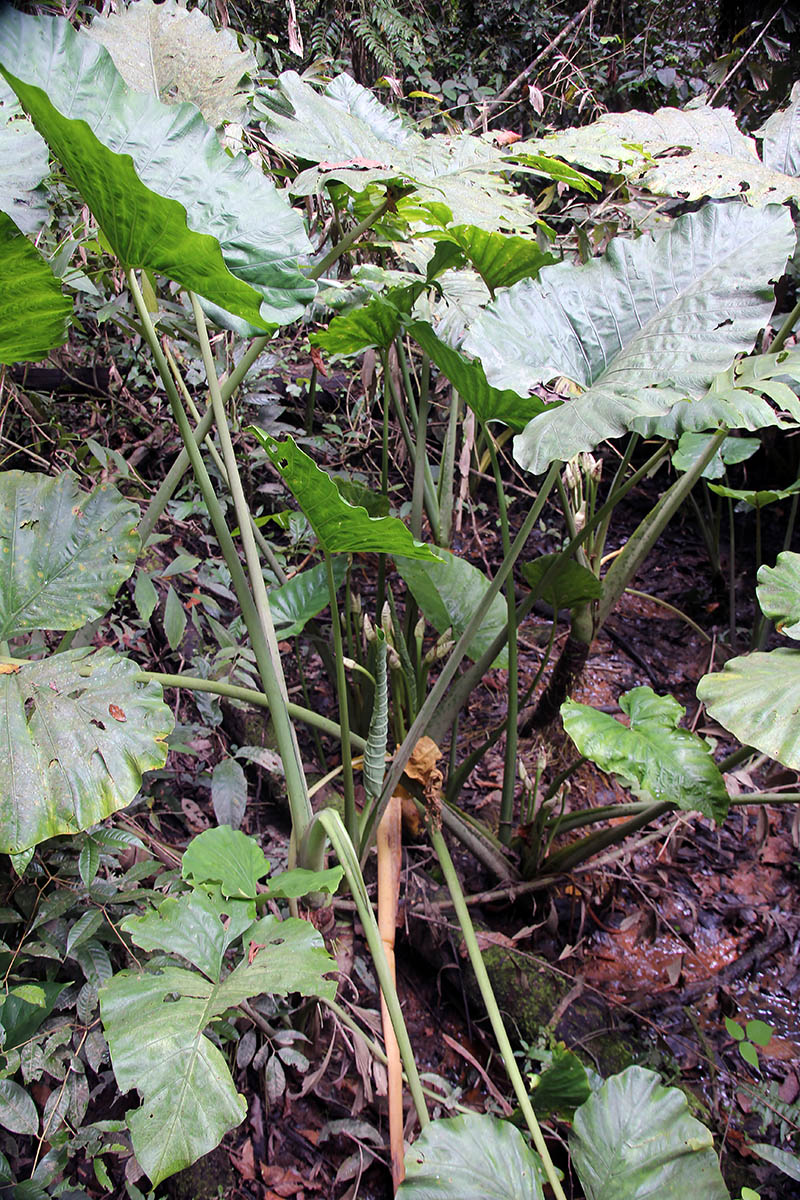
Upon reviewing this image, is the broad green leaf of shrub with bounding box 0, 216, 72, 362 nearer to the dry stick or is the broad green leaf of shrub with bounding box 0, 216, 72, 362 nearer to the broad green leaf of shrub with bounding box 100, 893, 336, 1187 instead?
the broad green leaf of shrub with bounding box 100, 893, 336, 1187

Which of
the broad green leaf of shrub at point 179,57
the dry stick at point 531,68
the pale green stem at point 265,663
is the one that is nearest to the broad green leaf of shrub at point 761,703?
the pale green stem at point 265,663

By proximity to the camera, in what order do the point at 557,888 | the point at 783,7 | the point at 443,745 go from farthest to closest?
the point at 783,7, the point at 443,745, the point at 557,888

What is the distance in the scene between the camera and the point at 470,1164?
26.0 inches

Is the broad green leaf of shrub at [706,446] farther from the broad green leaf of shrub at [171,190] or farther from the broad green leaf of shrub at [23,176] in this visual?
the broad green leaf of shrub at [23,176]

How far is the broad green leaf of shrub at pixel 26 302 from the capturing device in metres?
0.64

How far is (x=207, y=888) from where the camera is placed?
788 mm

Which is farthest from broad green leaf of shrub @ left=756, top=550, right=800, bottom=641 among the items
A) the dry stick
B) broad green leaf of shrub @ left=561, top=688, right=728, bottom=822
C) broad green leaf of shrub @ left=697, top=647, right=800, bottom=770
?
the dry stick

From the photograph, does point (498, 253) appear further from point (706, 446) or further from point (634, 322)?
point (706, 446)

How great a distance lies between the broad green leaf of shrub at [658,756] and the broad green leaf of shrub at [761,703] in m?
0.17

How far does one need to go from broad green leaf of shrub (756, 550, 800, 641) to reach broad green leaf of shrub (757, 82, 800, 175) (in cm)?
77

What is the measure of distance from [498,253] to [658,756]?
792 millimetres

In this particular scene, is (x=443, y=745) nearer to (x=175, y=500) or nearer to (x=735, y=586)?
(x=175, y=500)

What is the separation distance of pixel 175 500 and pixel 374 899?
113cm

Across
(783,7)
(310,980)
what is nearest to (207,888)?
(310,980)
